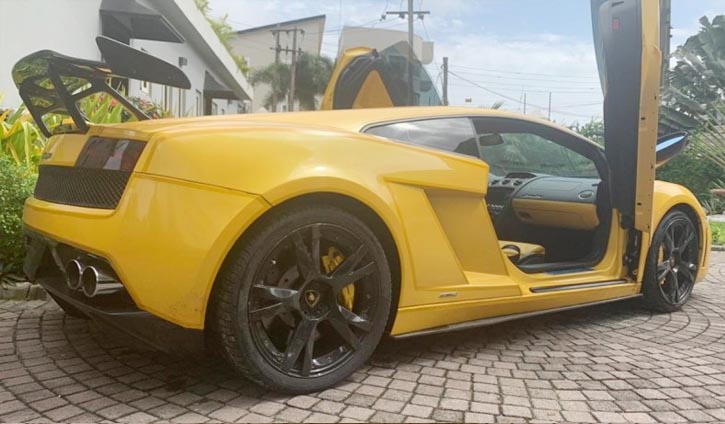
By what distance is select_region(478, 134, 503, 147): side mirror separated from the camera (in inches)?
126

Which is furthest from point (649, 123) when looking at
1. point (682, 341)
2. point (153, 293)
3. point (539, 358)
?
point (153, 293)

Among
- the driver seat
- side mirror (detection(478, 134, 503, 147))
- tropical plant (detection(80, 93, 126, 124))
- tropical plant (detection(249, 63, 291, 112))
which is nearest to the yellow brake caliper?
side mirror (detection(478, 134, 503, 147))

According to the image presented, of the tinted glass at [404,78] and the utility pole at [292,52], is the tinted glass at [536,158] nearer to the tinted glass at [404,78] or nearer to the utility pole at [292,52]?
the tinted glass at [404,78]

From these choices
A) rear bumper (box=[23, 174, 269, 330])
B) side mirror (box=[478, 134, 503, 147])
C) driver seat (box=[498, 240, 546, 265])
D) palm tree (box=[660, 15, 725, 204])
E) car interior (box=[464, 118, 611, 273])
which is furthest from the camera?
palm tree (box=[660, 15, 725, 204])

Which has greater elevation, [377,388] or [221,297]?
[221,297]

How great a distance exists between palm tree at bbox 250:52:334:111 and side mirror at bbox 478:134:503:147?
46333 mm

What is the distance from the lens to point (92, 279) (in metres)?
2.17

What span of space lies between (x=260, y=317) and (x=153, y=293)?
40cm

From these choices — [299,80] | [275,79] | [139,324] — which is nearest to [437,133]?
[139,324]

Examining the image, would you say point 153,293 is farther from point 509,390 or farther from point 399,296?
point 509,390

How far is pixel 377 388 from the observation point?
2502 mm

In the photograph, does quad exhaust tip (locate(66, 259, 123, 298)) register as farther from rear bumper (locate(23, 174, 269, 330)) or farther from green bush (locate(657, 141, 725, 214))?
green bush (locate(657, 141, 725, 214))

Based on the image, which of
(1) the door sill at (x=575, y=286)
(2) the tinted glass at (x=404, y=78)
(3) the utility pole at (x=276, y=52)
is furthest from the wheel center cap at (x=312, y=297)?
(3) the utility pole at (x=276, y=52)

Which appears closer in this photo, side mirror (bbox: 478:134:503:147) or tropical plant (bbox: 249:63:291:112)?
side mirror (bbox: 478:134:503:147)
